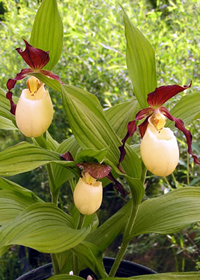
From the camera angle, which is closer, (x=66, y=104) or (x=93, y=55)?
(x=66, y=104)

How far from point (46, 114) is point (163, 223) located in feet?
1.13

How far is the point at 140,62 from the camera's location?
0.62 m

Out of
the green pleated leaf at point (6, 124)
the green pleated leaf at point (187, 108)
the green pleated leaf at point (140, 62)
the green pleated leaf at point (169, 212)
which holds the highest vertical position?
the green pleated leaf at point (140, 62)

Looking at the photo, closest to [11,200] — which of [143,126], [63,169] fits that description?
[63,169]

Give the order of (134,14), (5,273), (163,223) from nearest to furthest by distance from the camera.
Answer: (163,223)
(5,273)
(134,14)

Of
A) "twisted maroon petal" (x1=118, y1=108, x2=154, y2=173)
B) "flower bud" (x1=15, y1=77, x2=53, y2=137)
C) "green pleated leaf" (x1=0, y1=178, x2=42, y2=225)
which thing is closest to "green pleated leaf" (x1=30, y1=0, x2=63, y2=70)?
"flower bud" (x1=15, y1=77, x2=53, y2=137)

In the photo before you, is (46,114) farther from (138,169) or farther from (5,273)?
(5,273)

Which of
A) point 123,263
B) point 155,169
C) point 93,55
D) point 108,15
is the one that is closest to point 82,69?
point 93,55

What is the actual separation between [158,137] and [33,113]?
0.79 feet

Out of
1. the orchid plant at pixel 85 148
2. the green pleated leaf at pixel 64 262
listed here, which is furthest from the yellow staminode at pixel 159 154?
the green pleated leaf at pixel 64 262

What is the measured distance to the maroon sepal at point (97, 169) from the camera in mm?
599

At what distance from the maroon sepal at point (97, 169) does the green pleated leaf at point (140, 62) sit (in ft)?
0.50

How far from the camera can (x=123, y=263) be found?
3.27ft

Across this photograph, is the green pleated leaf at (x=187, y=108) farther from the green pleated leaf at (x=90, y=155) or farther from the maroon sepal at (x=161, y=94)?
the green pleated leaf at (x=90, y=155)
